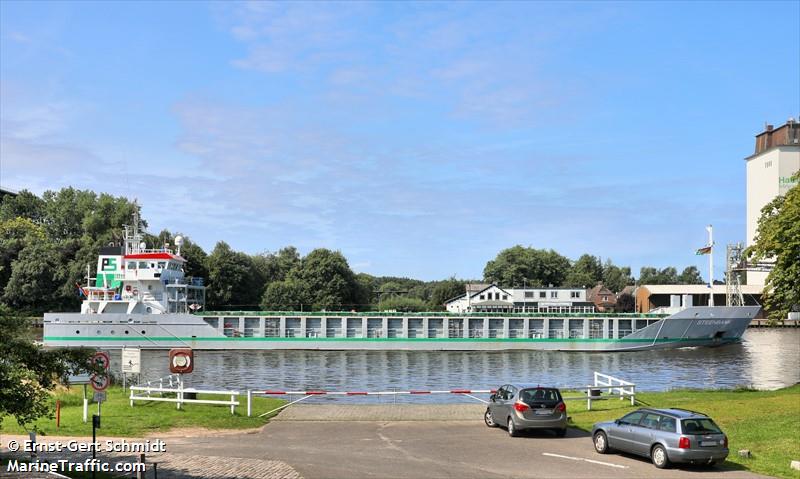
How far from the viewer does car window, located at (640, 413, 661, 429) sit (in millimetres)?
17891

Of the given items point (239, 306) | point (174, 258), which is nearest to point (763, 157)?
point (239, 306)

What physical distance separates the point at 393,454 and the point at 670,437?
6.88 metres

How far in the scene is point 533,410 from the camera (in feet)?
70.1

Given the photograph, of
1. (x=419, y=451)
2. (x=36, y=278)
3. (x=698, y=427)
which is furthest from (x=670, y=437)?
(x=36, y=278)

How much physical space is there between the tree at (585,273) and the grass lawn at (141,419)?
126519 millimetres

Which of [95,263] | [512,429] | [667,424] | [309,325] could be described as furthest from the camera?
[95,263]

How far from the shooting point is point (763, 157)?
116 m

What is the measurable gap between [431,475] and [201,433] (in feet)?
30.1

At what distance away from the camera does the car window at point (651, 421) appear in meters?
17.9

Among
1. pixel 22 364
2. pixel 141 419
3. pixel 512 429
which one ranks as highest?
pixel 22 364

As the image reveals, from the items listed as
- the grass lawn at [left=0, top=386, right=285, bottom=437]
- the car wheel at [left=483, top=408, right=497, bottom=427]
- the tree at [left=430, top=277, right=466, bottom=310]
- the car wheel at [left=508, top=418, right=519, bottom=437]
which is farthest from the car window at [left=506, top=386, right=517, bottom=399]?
the tree at [left=430, top=277, right=466, bottom=310]

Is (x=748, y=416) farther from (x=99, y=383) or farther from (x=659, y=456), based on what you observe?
(x=99, y=383)

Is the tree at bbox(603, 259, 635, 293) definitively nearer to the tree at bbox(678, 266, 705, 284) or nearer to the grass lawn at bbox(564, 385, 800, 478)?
the tree at bbox(678, 266, 705, 284)

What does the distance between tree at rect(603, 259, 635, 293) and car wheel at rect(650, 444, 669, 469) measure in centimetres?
15929
